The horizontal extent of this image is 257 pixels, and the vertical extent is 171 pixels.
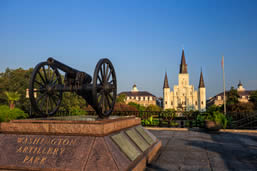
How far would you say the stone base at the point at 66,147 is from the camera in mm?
3566

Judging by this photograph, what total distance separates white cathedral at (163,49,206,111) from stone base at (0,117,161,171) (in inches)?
4159

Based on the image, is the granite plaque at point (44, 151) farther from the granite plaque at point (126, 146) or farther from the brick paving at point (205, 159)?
the brick paving at point (205, 159)

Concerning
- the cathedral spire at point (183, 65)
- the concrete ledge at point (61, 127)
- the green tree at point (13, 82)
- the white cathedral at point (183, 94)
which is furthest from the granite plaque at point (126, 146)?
the cathedral spire at point (183, 65)

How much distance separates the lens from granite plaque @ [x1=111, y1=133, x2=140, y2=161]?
4.11 m

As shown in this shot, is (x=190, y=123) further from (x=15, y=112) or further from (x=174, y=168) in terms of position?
(x=15, y=112)

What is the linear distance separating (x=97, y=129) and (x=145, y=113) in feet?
37.5

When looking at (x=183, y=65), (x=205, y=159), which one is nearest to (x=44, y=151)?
(x=205, y=159)

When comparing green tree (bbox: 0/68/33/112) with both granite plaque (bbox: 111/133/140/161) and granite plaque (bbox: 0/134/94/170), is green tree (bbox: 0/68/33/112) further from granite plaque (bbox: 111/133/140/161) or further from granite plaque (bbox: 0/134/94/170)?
granite plaque (bbox: 111/133/140/161)

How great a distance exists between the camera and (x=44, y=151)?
12.7ft

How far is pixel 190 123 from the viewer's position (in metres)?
14.0

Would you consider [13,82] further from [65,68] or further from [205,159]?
[205,159]

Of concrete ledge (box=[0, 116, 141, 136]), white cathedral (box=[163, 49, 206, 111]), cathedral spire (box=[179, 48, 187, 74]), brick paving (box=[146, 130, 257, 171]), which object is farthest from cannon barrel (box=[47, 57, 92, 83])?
cathedral spire (box=[179, 48, 187, 74])

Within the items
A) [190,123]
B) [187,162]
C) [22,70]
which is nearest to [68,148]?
[187,162]

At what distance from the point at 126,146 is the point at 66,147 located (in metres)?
1.21
